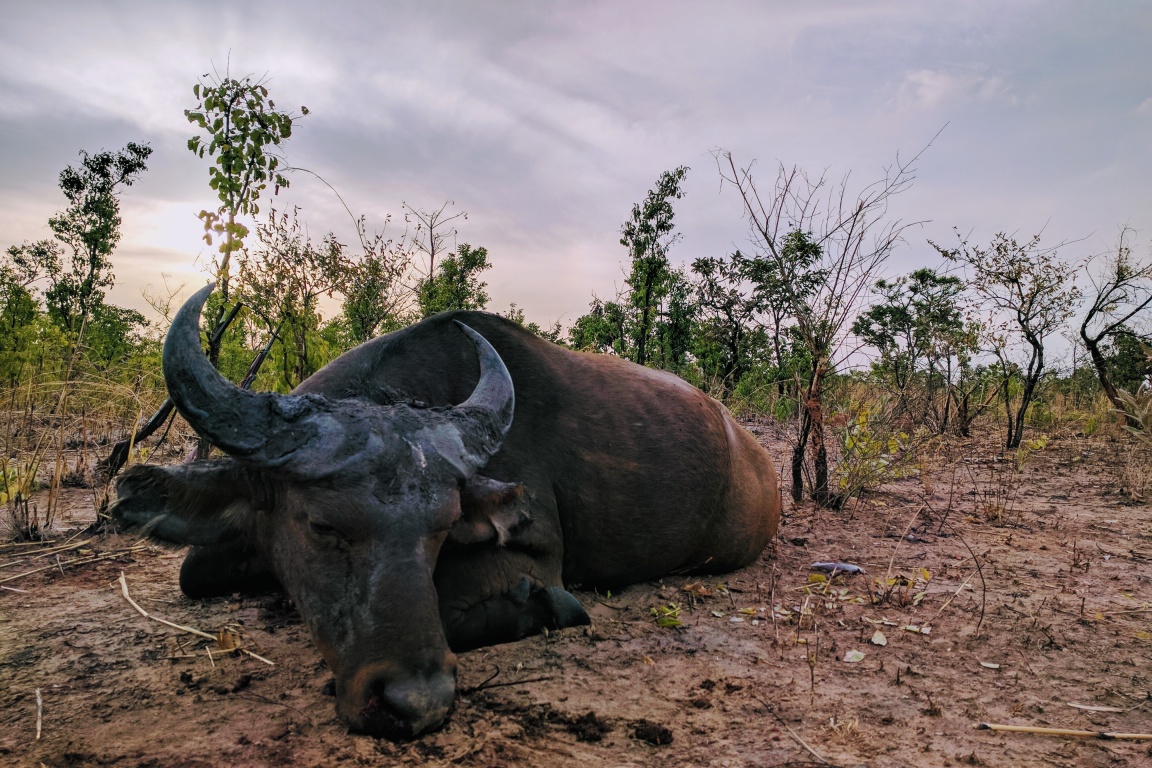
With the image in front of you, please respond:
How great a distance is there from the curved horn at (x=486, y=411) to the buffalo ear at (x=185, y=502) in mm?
1000

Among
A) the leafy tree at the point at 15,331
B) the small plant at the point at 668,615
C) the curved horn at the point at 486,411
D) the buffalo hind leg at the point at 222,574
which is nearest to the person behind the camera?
the curved horn at the point at 486,411

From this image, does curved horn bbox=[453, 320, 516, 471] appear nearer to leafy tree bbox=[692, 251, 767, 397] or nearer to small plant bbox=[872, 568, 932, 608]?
small plant bbox=[872, 568, 932, 608]

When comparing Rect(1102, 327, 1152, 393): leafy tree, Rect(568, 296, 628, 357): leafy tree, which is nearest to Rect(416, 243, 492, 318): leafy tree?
Rect(568, 296, 628, 357): leafy tree

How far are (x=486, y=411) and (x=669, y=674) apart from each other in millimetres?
1403

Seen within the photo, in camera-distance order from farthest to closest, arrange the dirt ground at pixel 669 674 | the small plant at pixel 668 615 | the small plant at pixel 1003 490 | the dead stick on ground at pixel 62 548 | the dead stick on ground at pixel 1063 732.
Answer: the small plant at pixel 1003 490 → the dead stick on ground at pixel 62 548 → the small plant at pixel 668 615 → the dead stick on ground at pixel 1063 732 → the dirt ground at pixel 669 674

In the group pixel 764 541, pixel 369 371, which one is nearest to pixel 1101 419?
pixel 764 541

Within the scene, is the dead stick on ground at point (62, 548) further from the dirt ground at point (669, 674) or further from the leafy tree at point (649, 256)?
the leafy tree at point (649, 256)

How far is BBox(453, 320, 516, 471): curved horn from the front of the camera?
2660mm

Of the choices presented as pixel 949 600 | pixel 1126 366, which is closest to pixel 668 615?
pixel 949 600

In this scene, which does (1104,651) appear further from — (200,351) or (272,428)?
(200,351)

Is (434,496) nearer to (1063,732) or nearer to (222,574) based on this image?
(222,574)

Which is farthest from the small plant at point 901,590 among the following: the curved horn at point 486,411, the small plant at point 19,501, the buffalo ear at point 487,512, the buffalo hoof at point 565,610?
the small plant at point 19,501

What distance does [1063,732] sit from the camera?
2354mm

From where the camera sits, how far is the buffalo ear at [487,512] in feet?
8.86
